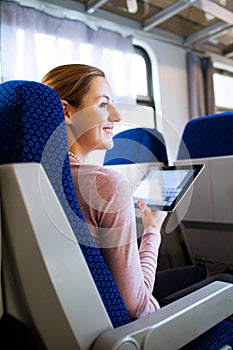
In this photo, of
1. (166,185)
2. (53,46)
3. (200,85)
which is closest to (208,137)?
(166,185)

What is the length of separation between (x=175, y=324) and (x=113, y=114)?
1.66 ft

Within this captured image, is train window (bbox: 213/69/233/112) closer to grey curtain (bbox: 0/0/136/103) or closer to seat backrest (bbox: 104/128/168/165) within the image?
grey curtain (bbox: 0/0/136/103)

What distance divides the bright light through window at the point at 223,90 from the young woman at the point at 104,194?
3.53m

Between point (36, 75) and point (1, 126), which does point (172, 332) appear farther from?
point (36, 75)

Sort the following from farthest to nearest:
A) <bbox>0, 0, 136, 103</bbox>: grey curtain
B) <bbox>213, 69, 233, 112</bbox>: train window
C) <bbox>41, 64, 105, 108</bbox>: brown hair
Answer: <bbox>213, 69, 233, 112</bbox>: train window → <bbox>0, 0, 136, 103</bbox>: grey curtain → <bbox>41, 64, 105, 108</bbox>: brown hair

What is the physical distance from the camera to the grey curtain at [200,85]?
3.45 m

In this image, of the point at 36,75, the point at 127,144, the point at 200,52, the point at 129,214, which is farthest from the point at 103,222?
the point at 200,52

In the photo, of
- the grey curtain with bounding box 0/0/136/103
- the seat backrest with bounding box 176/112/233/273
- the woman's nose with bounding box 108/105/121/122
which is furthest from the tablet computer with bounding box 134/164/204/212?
the grey curtain with bounding box 0/0/136/103

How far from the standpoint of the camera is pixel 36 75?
→ 221cm

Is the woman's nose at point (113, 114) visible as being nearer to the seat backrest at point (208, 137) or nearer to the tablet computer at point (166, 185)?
the tablet computer at point (166, 185)

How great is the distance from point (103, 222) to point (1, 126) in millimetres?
267

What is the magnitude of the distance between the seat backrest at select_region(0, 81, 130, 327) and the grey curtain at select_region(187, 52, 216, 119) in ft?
10.3

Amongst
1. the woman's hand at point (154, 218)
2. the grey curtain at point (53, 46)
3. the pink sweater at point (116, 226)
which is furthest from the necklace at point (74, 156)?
the grey curtain at point (53, 46)

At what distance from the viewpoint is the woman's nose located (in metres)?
0.78
